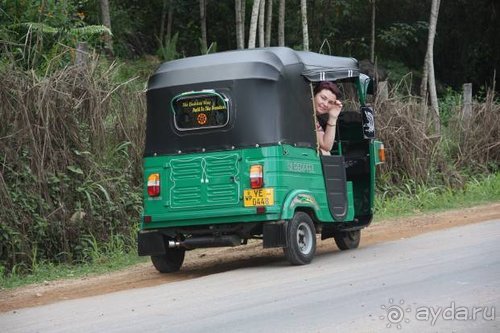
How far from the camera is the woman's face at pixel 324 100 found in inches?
458

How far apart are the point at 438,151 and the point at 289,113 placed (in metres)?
9.57

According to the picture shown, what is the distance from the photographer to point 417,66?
A: 95.6 feet

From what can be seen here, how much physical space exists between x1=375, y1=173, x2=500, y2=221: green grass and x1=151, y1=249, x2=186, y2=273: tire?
557 centimetres

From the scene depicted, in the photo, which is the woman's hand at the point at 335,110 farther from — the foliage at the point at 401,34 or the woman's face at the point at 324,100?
the foliage at the point at 401,34

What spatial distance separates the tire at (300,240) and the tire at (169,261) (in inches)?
60.7

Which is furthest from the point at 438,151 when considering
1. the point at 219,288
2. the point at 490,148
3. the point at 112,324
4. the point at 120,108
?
the point at 112,324

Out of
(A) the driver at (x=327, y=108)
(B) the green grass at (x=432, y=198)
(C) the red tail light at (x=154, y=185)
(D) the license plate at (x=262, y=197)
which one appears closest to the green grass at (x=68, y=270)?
(C) the red tail light at (x=154, y=185)

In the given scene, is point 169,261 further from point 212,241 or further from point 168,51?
point 168,51

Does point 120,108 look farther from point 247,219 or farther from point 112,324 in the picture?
point 112,324

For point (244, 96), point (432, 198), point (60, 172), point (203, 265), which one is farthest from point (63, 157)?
point (432, 198)

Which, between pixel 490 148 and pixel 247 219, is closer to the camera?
pixel 247 219

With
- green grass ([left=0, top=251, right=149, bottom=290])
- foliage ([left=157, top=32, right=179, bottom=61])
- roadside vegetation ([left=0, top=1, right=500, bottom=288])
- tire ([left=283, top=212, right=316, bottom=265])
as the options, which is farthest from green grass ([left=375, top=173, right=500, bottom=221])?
foliage ([left=157, top=32, right=179, bottom=61])

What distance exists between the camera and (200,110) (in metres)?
10.9

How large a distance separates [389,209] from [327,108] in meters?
6.00
